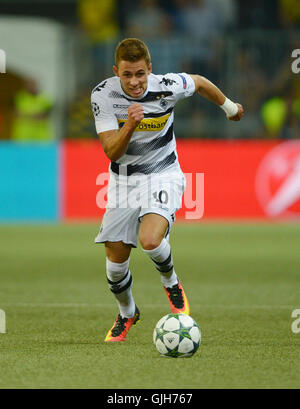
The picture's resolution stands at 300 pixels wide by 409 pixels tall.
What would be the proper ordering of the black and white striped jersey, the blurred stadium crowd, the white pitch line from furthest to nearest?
the blurred stadium crowd → the white pitch line → the black and white striped jersey

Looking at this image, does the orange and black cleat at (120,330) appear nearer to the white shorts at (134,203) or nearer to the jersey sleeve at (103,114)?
the white shorts at (134,203)

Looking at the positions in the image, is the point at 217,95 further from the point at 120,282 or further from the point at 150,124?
the point at 120,282

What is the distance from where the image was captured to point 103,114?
6289 millimetres

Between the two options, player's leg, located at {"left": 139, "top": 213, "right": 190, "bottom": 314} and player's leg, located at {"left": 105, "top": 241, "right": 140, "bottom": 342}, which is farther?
player's leg, located at {"left": 105, "top": 241, "right": 140, "bottom": 342}

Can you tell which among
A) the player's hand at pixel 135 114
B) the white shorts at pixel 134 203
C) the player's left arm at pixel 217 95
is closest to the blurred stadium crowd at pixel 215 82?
the player's left arm at pixel 217 95

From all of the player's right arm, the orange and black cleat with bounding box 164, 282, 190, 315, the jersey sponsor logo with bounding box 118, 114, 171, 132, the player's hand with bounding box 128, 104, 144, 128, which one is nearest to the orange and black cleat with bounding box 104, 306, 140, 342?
the orange and black cleat with bounding box 164, 282, 190, 315

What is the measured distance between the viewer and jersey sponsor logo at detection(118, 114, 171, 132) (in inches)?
253

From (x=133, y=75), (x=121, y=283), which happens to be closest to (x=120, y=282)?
(x=121, y=283)

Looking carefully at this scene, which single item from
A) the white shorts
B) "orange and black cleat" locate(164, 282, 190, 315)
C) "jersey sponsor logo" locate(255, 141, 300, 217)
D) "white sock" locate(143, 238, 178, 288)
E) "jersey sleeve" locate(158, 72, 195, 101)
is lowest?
"jersey sponsor logo" locate(255, 141, 300, 217)

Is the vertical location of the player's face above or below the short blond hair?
below

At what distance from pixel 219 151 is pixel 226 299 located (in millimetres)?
8236

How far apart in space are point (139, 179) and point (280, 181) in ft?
32.4

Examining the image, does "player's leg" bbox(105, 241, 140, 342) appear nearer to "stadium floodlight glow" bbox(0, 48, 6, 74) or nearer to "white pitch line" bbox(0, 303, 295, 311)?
"white pitch line" bbox(0, 303, 295, 311)

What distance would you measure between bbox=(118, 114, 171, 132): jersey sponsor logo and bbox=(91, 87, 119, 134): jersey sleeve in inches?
4.3
